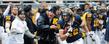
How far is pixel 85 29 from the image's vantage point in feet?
41.1

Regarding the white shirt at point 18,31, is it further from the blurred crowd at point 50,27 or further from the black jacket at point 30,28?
the black jacket at point 30,28

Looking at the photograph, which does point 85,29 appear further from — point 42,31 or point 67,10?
point 42,31

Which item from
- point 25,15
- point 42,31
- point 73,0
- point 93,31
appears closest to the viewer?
point 42,31

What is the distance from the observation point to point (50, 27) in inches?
445

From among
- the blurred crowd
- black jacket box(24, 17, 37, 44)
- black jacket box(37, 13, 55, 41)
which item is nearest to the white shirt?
the blurred crowd

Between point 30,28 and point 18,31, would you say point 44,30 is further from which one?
point 30,28

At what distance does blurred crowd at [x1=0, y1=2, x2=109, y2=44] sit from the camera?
11469 mm

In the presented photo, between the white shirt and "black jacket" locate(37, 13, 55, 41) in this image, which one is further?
the white shirt

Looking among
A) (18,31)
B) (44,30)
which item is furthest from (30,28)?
(44,30)

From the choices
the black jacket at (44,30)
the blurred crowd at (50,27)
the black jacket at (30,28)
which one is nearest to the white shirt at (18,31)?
the blurred crowd at (50,27)

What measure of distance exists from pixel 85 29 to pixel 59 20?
1070mm

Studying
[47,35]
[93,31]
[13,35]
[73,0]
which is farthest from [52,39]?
[73,0]

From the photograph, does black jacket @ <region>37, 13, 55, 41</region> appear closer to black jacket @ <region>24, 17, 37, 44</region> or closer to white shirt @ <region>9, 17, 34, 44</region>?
white shirt @ <region>9, 17, 34, 44</region>

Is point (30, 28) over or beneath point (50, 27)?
beneath
